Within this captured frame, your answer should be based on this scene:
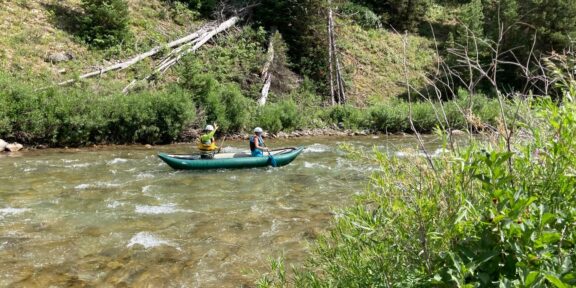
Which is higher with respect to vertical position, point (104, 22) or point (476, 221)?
point (104, 22)

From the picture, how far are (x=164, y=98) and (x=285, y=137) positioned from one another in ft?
17.7

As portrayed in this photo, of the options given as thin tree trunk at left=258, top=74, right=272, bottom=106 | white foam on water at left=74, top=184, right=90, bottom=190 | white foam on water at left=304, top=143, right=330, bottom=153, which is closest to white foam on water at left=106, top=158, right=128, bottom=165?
white foam on water at left=74, top=184, right=90, bottom=190

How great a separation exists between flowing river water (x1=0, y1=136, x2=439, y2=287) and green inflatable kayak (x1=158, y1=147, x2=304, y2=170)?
183 mm

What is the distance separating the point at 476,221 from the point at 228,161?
10.3 m

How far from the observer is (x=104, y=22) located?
2052 cm

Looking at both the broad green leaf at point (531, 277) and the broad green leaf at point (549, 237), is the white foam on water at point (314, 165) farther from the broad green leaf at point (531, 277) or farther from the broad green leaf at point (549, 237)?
the broad green leaf at point (531, 277)

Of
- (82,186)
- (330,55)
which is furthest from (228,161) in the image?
(330,55)

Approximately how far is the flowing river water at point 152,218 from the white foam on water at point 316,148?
2308 mm

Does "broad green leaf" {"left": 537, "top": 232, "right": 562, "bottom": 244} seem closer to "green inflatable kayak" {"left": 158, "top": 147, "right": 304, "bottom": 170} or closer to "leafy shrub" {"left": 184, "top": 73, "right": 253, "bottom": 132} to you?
"green inflatable kayak" {"left": 158, "top": 147, "right": 304, "bottom": 170}

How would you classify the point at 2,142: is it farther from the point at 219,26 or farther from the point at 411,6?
the point at 411,6

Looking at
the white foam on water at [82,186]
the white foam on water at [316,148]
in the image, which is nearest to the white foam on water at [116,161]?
the white foam on water at [82,186]

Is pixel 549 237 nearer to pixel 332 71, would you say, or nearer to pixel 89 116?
pixel 89 116

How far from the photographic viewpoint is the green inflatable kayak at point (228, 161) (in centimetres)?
1198

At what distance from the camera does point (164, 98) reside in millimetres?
16266
